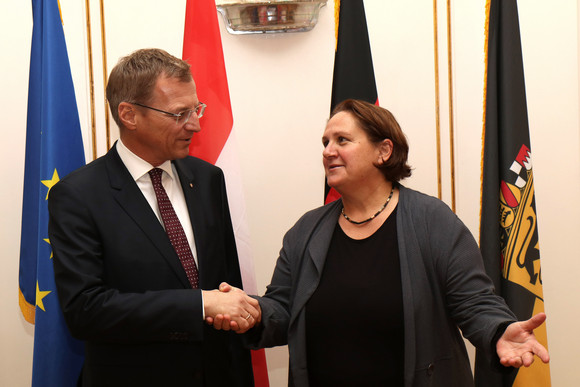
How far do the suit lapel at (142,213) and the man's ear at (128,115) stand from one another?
17 centimetres

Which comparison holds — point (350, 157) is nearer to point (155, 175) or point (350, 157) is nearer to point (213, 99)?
point (155, 175)

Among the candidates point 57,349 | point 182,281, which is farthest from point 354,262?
point 57,349

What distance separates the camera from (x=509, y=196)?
264cm

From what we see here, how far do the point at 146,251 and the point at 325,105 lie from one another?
143cm

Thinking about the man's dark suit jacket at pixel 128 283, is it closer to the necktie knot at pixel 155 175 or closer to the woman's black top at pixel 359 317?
the necktie knot at pixel 155 175

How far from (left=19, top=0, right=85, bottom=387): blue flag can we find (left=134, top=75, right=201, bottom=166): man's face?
54cm

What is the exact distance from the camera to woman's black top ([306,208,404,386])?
6.50ft

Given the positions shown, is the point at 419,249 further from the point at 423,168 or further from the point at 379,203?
the point at 423,168

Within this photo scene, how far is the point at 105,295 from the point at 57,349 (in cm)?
72

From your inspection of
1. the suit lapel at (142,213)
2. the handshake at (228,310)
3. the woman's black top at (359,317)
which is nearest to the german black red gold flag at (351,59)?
the woman's black top at (359,317)

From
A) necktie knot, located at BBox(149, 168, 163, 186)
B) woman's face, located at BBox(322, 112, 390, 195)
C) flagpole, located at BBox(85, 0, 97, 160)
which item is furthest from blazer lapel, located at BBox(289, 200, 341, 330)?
flagpole, located at BBox(85, 0, 97, 160)

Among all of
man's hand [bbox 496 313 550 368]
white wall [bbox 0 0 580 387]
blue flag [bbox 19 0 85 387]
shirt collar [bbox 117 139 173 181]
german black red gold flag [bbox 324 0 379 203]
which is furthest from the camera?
white wall [bbox 0 0 580 387]

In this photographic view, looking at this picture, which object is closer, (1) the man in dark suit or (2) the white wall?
(1) the man in dark suit

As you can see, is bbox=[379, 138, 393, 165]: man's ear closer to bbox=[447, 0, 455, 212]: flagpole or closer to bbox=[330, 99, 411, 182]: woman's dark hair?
bbox=[330, 99, 411, 182]: woman's dark hair
